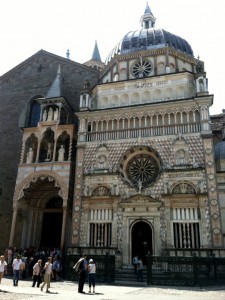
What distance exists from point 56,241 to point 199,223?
12296 mm

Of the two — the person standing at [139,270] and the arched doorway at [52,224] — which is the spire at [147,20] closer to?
the arched doorway at [52,224]

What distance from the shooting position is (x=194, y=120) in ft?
70.9

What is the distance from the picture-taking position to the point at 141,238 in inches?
813

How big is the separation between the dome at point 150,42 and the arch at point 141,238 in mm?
16615

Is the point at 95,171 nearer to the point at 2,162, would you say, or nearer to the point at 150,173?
the point at 150,173

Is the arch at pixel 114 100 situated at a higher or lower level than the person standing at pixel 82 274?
higher

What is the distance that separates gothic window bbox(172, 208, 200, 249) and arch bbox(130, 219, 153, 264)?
181 centimetres

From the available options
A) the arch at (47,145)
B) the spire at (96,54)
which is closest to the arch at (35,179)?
the arch at (47,145)

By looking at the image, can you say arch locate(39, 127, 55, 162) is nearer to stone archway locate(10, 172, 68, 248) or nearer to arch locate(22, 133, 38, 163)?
arch locate(22, 133, 38, 163)

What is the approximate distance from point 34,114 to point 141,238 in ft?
55.6

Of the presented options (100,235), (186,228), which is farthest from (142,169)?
(100,235)

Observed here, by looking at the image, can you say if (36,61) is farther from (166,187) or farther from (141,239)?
(141,239)

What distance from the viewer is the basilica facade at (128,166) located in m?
19.8

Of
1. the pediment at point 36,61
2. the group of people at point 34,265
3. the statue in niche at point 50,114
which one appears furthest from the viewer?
the pediment at point 36,61
